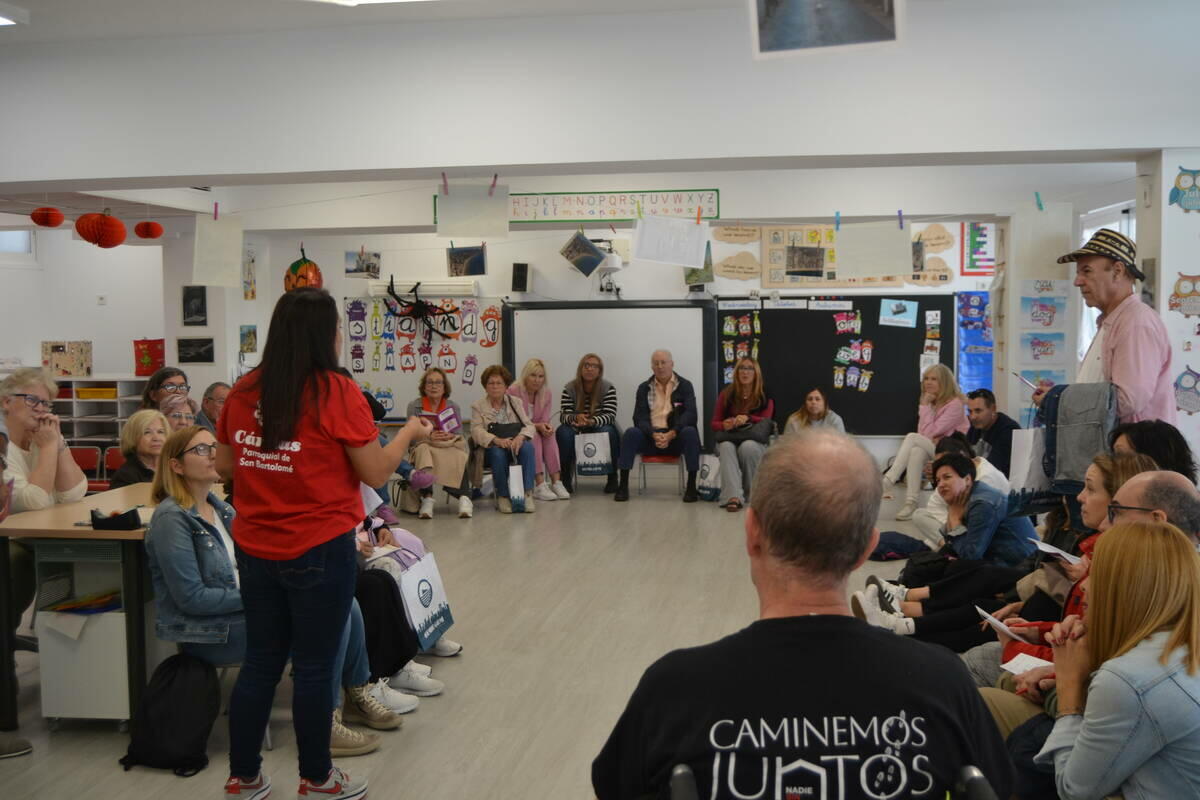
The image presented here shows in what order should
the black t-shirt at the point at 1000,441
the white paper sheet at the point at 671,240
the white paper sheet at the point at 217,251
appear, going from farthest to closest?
the black t-shirt at the point at 1000,441 < the white paper sheet at the point at 671,240 < the white paper sheet at the point at 217,251

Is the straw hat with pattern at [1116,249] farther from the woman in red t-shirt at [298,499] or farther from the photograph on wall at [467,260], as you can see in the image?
the photograph on wall at [467,260]

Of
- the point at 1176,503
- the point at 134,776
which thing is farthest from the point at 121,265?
the point at 1176,503

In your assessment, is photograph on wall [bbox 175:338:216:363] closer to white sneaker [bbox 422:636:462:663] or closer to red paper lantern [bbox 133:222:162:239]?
red paper lantern [bbox 133:222:162:239]

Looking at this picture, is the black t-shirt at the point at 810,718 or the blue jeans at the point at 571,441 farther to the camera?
the blue jeans at the point at 571,441

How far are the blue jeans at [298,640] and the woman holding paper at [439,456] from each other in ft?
14.7

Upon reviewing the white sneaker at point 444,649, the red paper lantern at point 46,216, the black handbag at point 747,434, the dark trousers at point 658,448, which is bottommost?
the white sneaker at point 444,649

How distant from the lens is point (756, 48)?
3.34 m

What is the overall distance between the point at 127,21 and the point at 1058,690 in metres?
5.02

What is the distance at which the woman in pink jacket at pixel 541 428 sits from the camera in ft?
27.0

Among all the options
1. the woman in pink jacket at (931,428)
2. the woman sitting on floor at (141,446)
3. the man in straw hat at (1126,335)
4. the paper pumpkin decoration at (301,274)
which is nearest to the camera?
the man in straw hat at (1126,335)

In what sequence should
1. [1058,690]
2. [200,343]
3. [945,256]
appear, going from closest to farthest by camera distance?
[1058,690] < [200,343] < [945,256]

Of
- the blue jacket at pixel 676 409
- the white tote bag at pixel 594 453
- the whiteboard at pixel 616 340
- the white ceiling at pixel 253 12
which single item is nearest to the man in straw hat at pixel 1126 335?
the white ceiling at pixel 253 12

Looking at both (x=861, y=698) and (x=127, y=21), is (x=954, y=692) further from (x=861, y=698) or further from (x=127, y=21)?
(x=127, y=21)

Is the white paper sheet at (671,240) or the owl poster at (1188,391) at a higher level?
the white paper sheet at (671,240)
